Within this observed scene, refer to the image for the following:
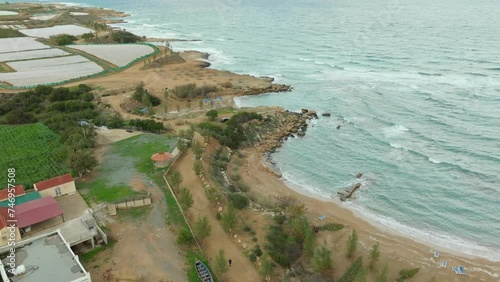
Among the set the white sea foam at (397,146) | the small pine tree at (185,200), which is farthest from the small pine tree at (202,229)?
the white sea foam at (397,146)

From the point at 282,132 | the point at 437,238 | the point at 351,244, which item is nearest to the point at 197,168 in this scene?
the point at 351,244

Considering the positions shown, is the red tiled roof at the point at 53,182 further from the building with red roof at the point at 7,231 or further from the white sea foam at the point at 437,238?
the white sea foam at the point at 437,238

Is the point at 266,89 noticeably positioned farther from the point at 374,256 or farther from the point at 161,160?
the point at 374,256

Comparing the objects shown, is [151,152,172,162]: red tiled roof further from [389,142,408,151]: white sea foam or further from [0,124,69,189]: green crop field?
[389,142,408,151]: white sea foam

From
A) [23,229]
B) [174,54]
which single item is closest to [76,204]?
[23,229]

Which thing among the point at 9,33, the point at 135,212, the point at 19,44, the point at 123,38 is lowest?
the point at 9,33

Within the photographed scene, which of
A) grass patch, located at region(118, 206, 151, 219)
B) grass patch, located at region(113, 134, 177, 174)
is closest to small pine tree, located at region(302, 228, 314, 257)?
grass patch, located at region(118, 206, 151, 219)

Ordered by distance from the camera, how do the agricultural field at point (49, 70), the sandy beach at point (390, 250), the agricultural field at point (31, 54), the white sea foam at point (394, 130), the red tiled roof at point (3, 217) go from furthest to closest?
the agricultural field at point (31, 54) → the agricultural field at point (49, 70) → the white sea foam at point (394, 130) → the sandy beach at point (390, 250) → the red tiled roof at point (3, 217)

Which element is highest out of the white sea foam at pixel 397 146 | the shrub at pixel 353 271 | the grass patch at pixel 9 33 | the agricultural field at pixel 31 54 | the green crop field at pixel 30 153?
the white sea foam at pixel 397 146
